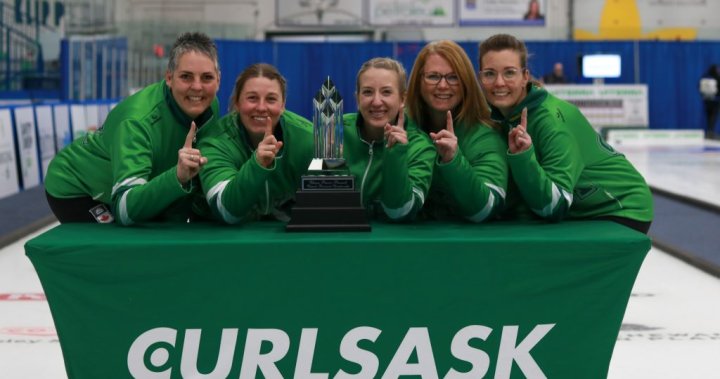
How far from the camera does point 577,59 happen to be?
23859 mm

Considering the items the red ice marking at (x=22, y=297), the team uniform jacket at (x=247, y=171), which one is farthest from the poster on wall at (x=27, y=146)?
the team uniform jacket at (x=247, y=171)

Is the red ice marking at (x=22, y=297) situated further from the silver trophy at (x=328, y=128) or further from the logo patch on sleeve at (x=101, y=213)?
the silver trophy at (x=328, y=128)

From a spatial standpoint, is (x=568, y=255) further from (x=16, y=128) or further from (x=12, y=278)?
(x=16, y=128)

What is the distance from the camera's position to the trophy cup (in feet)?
10.7

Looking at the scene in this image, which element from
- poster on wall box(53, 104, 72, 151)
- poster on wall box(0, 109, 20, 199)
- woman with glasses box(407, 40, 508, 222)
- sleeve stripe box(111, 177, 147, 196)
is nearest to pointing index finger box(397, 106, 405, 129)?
woman with glasses box(407, 40, 508, 222)

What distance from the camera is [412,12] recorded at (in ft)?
87.2

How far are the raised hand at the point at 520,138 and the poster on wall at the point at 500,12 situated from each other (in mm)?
23751

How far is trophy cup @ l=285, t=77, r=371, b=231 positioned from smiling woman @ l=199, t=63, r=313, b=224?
0.51 feet

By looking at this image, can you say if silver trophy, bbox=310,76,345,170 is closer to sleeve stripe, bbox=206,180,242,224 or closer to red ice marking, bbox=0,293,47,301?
sleeve stripe, bbox=206,180,242,224

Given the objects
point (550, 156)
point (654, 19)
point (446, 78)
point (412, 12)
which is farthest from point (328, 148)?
point (654, 19)

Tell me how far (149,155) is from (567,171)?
1.50 meters

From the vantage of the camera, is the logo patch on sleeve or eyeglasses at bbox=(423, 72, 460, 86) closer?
eyeglasses at bbox=(423, 72, 460, 86)

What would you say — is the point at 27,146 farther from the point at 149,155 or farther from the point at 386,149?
the point at 386,149

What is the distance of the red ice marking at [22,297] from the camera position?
600 centimetres
